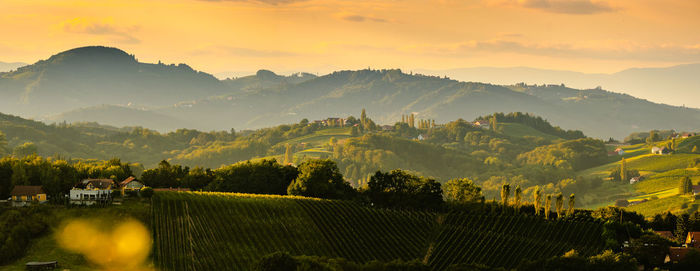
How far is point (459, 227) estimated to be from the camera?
302 ft

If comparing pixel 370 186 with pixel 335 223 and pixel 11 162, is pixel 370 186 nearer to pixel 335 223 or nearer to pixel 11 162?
pixel 335 223

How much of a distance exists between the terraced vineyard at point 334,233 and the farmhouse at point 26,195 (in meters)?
16.2

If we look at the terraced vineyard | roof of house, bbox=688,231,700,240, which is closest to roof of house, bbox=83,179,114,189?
the terraced vineyard

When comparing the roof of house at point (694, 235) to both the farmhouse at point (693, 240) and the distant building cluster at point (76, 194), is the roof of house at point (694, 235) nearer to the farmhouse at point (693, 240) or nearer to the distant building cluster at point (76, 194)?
the farmhouse at point (693, 240)

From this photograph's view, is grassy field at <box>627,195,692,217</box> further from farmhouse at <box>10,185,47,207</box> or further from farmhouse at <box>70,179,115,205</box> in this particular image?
farmhouse at <box>10,185,47,207</box>

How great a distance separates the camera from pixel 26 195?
90.9 m

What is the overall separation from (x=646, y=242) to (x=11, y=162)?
92.7 metres

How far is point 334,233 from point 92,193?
3423cm

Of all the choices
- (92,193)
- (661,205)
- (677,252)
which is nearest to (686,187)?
(661,205)

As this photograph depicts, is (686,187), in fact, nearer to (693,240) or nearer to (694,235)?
(694,235)

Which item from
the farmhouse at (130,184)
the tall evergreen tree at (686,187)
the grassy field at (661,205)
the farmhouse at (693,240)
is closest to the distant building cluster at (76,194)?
the farmhouse at (130,184)

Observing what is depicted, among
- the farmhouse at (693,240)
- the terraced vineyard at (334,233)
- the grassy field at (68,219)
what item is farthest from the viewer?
the farmhouse at (693,240)

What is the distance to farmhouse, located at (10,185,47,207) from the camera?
90.1 meters

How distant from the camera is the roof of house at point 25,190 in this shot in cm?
9094
